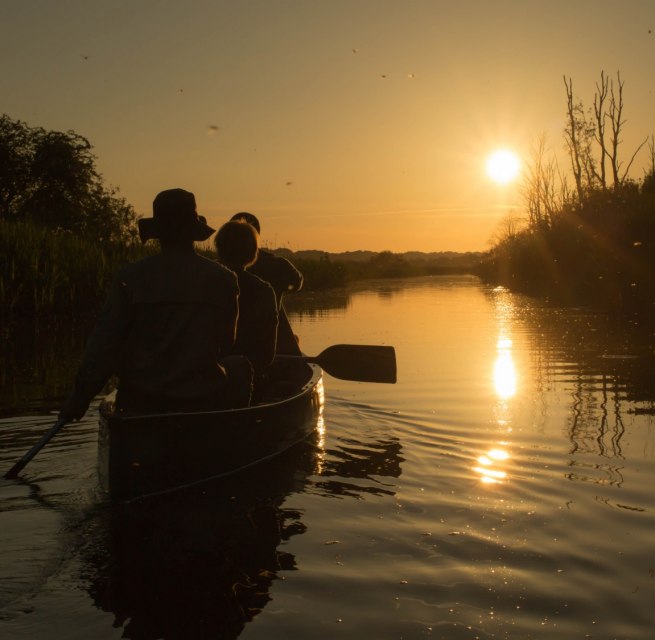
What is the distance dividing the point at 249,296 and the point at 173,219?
152 cm

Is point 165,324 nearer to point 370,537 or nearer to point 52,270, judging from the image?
point 370,537

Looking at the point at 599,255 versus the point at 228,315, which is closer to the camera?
the point at 228,315

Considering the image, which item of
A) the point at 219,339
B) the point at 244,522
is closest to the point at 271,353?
the point at 219,339

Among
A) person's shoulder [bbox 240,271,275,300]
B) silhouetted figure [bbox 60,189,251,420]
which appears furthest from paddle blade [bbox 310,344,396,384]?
silhouetted figure [bbox 60,189,251,420]

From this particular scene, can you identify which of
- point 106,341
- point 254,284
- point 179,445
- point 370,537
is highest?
point 254,284

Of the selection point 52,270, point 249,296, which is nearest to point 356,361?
point 249,296

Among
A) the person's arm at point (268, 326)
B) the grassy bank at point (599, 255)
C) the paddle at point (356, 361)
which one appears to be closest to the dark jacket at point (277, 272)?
the paddle at point (356, 361)

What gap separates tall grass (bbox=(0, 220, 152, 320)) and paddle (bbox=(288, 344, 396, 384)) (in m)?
9.23

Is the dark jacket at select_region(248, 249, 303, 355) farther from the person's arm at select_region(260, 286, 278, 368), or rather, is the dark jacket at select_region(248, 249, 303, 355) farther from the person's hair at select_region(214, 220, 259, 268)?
the person's hair at select_region(214, 220, 259, 268)

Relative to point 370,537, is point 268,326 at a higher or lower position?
higher

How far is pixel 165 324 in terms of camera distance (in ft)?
17.2

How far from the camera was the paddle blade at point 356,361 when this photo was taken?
8977 mm

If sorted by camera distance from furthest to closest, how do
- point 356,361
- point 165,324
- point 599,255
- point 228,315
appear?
1. point 599,255
2. point 356,361
3. point 228,315
4. point 165,324

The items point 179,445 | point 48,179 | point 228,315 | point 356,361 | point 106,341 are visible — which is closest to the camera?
point 106,341
